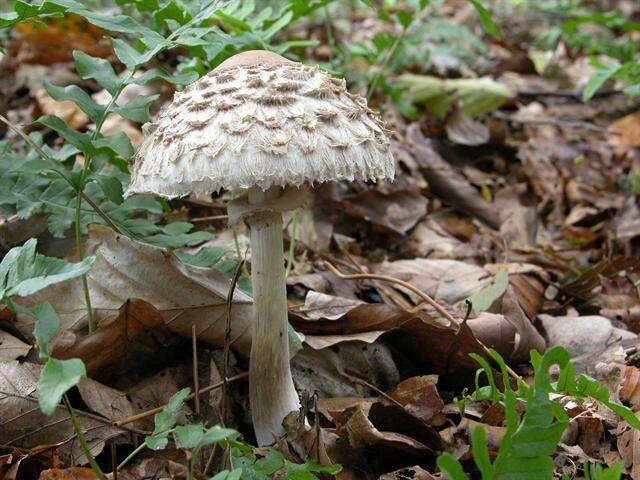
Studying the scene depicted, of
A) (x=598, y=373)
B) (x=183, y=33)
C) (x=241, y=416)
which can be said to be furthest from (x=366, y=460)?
(x=183, y=33)

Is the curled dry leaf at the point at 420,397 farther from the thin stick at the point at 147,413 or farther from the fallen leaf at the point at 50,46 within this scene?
the fallen leaf at the point at 50,46

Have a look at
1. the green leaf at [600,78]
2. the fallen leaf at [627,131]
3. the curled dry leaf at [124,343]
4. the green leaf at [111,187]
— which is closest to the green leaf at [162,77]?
the green leaf at [111,187]

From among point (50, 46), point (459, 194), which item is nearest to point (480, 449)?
point (459, 194)

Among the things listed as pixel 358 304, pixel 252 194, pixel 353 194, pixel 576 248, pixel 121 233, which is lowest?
pixel 576 248

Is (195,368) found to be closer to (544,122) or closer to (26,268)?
(26,268)

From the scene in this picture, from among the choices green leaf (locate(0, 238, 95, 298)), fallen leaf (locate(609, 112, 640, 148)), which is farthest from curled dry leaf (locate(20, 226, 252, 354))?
fallen leaf (locate(609, 112, 640, 148))

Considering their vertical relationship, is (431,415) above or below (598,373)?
above

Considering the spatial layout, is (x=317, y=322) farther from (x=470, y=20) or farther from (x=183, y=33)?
(x=470, y=20)

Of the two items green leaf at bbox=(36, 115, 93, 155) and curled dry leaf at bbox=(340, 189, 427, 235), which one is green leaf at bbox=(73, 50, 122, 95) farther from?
curled dry leaf at bbox=(340, 189, 427, 235)
